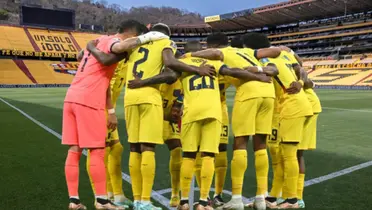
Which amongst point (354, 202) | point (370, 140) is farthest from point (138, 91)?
point (370, 140)

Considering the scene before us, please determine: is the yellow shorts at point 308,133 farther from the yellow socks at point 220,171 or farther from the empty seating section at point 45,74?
the empty seating section at point 45,74

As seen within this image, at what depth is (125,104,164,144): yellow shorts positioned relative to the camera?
3600 millimetres

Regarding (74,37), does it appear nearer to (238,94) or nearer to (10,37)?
(10,37)

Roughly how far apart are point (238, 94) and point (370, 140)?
6.16 metres

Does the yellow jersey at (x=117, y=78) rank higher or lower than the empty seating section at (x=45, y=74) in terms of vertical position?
higher

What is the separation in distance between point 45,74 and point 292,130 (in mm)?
55914

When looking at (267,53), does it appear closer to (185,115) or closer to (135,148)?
(185,115)

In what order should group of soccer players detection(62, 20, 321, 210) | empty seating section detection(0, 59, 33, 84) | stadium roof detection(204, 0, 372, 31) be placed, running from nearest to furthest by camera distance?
group of soccer players detection(62, 20, 321, 210) → empty seating section detection(0, 59, 33, 84) → stadium roof detection(204, 0, 372, 31)

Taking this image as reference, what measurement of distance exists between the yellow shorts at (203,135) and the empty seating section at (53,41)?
61306mm

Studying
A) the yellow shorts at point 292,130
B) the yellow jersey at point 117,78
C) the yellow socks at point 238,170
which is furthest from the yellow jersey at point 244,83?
the yellow jersey at point 117,78

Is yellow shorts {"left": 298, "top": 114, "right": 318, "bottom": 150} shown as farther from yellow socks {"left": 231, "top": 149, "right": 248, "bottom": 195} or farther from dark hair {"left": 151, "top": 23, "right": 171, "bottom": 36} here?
dark hair {"left": 151, "top": 23, "right": 171, "bottom": 36}

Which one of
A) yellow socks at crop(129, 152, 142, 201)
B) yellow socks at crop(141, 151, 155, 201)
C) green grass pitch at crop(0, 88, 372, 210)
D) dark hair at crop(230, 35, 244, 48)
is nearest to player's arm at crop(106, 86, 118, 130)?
yellow socks at crop(129, 152, 142, 201)

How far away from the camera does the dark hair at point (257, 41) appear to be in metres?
4.21

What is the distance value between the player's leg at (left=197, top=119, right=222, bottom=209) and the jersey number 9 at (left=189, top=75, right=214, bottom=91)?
37cm
